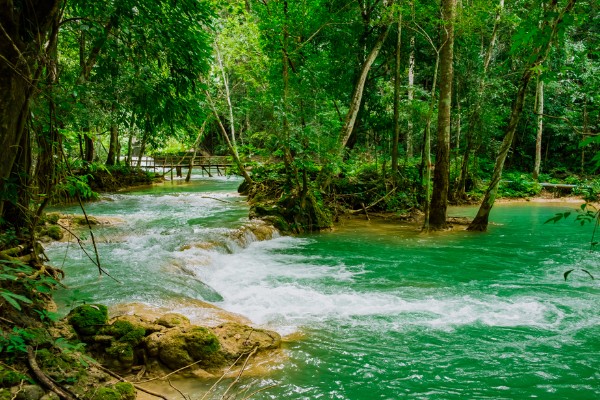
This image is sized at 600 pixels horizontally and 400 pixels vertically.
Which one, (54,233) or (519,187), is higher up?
(519,187)

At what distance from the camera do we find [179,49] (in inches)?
211

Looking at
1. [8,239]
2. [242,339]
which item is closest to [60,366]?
[8,239]

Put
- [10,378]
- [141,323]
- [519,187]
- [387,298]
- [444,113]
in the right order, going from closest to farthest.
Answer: [10,378] < [141,323] < [387,298] < [444,113] < [519,187]

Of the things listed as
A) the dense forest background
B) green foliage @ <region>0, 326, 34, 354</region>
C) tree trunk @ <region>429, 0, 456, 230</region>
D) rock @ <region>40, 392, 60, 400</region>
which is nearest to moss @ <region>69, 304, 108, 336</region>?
green foliage @ <region>0, 326, 34, 354</region>

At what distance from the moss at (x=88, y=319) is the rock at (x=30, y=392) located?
1.32 m

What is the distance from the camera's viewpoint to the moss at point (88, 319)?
14.7 feet

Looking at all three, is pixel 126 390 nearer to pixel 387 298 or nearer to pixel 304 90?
pixel 387 298

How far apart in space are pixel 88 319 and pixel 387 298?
14.0 ft

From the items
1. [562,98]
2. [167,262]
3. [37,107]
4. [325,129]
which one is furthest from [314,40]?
[562,98]

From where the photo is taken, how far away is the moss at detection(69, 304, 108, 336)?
448 centimetres

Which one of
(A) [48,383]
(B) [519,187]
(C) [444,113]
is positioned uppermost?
(C) [444,113]

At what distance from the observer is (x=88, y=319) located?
4551 mm

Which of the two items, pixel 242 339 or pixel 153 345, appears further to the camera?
pixel 242 339

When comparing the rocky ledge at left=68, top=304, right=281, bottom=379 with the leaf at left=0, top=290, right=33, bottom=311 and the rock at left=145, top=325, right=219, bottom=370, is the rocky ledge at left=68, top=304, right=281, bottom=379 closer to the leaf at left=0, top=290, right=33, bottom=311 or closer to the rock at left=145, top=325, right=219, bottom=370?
the rock at left=145, top=325, right=219, bottom=370
